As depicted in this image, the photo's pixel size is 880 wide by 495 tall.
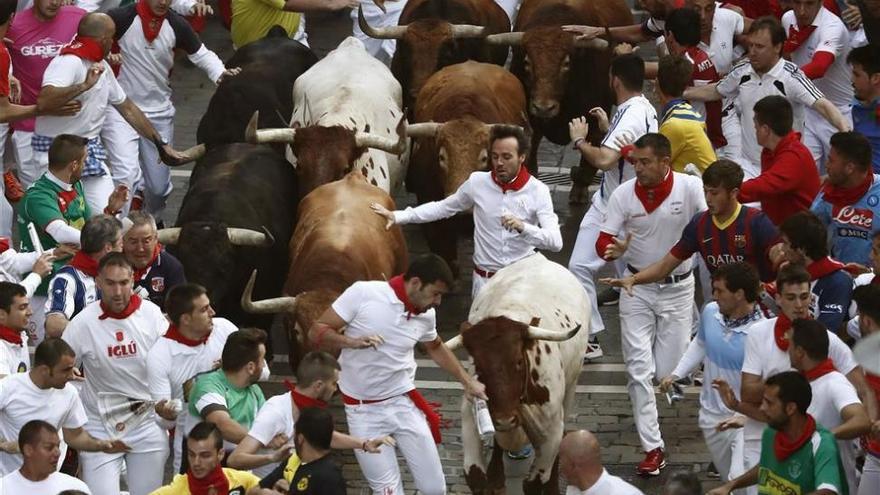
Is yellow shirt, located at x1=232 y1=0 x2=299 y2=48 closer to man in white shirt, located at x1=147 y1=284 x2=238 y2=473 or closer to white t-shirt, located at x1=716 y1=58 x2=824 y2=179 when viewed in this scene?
white t-shirt, located at x1=716 y1=58 x2=824 y2=179

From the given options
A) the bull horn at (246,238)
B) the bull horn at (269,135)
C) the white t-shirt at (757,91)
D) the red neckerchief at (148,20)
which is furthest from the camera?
the red neckerchief at (148,20)

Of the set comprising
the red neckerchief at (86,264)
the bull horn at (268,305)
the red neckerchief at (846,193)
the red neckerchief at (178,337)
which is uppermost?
the red neckerchief at (846,193)

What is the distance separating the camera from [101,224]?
45.3ft

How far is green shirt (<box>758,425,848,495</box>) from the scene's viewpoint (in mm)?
11219

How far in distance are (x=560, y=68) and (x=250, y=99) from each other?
294cm

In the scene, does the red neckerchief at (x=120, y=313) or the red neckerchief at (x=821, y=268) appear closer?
the red neckerchief at (x=120, y=313)

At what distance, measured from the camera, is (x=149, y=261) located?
14.1 meters

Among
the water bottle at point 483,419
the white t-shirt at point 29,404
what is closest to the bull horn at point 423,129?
the water bottle at point 483,419

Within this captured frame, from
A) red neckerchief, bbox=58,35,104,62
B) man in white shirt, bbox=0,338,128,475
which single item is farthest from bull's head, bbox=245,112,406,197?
man in white shirt, bbox=0,338,128,475

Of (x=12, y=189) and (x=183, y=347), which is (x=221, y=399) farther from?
(x=12, y=189)

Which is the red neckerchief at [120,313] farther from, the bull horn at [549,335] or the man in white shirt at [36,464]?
the bull horn at [549,335]

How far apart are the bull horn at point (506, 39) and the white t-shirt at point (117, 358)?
24.1ft

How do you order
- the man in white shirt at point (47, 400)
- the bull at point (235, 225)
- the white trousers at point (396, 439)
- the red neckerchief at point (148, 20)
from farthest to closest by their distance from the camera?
the red neckerchief at point (148, 20), the bull at point (235, 225), the white trousers at point (396, 439), the man in white shirt at point (47, 400)

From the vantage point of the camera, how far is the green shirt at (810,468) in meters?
11.2
